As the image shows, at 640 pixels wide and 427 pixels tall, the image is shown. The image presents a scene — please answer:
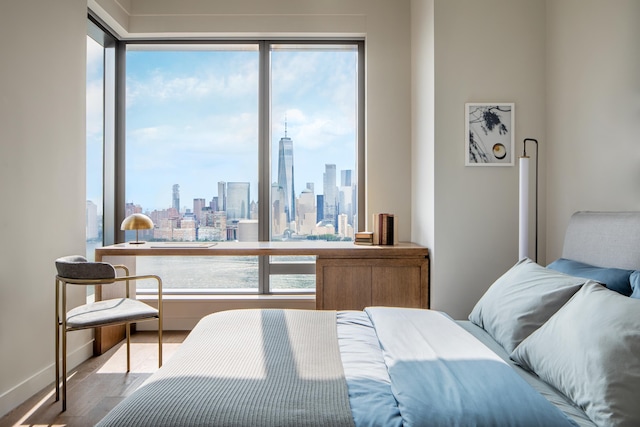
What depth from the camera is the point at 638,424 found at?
1109mm

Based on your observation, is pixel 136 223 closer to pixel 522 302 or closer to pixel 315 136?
pixel 315 136

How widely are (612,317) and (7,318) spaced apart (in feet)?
8.92

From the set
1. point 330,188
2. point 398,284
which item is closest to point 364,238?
point 398,284

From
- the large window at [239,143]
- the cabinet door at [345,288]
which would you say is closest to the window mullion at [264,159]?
the large window at [239,143]

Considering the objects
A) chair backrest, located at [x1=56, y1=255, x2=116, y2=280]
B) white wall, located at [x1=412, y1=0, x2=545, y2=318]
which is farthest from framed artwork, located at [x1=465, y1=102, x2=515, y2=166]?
chair backrest, located at [x1=56, y1=255, x2=116, y2=280]

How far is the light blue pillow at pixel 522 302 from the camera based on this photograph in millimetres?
1670

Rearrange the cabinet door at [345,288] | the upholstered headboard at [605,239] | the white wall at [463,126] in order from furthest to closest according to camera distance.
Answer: the cabinet door at [345,288] → the white wall at [463,126] → the upholstered headboard at [605,239]

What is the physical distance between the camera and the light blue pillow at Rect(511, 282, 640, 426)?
115 cm

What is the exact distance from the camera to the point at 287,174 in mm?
3820

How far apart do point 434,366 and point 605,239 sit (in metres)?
1.22

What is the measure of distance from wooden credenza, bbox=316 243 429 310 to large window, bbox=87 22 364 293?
2.47 feet

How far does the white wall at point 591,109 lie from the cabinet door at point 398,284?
0.90m

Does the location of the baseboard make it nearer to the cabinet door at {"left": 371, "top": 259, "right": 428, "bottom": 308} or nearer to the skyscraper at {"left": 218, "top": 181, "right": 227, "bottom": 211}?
the skyscraper at {"left": 218, "top": 181, "right": 227, "bottom": 211}

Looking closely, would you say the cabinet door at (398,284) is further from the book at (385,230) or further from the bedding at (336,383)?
the bedding at (336,383)
